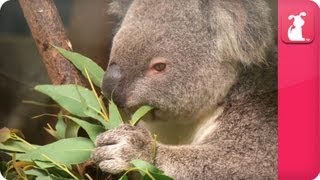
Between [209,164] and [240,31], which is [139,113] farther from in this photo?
[240,31]

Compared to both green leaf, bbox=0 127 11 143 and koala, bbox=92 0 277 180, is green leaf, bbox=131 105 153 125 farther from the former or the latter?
green leaf, bbox=0 127 11 143

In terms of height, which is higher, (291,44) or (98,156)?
(291,44)

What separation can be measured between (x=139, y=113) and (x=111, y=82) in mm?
119

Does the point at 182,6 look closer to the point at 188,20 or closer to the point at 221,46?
the point at 188,20

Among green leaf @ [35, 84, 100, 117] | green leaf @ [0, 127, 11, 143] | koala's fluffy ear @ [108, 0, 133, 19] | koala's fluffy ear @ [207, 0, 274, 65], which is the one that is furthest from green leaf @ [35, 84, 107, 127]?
koala's fluffy ear @ [207, 0, 274, 65]

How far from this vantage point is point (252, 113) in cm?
182

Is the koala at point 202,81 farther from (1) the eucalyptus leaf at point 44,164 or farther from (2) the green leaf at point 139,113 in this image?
(1) the eucalyptus leaf at point 44,164

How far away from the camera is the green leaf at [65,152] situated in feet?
5.48

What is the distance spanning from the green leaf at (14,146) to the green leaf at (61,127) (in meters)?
0.09

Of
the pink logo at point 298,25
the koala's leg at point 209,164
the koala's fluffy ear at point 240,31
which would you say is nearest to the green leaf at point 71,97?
the koala's leg at point 209,164

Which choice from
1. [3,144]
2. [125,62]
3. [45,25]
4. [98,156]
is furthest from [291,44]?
[3,144]

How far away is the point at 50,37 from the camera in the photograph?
71.3 inches

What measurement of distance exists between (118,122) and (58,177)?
0.71ft

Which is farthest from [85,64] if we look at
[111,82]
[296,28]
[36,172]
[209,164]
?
[296,28]
